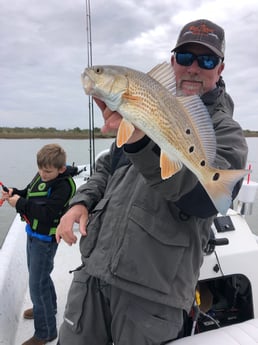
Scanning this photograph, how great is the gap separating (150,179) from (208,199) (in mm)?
275

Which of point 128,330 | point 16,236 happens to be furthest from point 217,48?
point 16,236

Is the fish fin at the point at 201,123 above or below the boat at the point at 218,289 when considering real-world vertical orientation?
above

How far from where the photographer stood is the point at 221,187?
52.4 inches

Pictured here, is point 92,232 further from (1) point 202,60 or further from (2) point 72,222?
(1) point 202,60

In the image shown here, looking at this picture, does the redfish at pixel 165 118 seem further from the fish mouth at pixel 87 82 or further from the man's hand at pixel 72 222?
the man's hand at pixel 72 222

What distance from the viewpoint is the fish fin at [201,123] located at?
131cm

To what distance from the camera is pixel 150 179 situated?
1.41m

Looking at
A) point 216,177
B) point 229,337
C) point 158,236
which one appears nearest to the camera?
point 216,177

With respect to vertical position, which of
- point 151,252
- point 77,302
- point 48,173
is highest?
point 48,173

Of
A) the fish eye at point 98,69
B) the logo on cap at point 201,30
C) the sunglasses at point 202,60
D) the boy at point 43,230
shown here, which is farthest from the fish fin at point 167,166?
the boy at point 43,230

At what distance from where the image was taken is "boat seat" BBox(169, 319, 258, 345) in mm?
1790

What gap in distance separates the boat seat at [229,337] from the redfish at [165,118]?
34.2 inches

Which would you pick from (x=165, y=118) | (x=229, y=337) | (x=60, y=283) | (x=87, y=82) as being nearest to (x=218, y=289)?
(x=229, y=337)

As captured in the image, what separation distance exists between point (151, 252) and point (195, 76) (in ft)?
3.21
